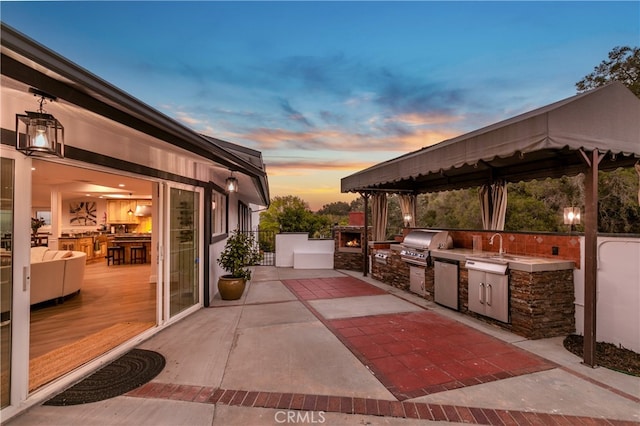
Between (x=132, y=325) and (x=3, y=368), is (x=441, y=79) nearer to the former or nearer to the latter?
(x=132, y=325)

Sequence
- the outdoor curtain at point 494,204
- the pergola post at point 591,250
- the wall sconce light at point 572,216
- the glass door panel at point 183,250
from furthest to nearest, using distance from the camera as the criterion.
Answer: the outdoor curtain at point 494,204 → the wall sconce light at point 572,216 → the glass door panel at point 183,250 → the pergola post at point 591,250

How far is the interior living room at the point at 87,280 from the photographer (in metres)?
3.56

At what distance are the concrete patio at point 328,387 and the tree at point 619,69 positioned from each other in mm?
10766

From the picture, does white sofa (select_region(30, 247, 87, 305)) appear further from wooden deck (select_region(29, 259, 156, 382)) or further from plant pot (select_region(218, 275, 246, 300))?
plant pot (select_region(218, 275, 246, 300))

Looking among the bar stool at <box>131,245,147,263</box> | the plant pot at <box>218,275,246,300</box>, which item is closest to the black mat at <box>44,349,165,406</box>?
the plant pot at <box>218,275,246,300</box>

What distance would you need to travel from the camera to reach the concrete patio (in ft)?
7.67

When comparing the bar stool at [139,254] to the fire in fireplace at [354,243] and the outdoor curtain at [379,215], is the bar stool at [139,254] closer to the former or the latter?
the fire in fireplace at [354,243]

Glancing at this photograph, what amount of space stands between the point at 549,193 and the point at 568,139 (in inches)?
393

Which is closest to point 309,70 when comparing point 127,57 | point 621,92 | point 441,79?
point 441,79

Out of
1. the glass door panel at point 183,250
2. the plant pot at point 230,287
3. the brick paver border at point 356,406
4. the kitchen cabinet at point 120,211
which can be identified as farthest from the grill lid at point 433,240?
the kitchen cabinet at point 120,211

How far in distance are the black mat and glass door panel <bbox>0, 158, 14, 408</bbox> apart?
0.40 m

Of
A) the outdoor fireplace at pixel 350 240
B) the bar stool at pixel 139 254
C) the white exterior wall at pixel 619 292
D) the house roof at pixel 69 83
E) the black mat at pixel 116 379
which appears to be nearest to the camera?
the house roof at pixel 69 83

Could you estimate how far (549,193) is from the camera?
11172 mm

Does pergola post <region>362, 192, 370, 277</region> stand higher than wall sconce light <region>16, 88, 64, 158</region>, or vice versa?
wall sconce light <region>16, 88, 64, 158</region>
